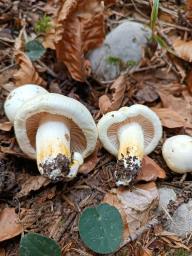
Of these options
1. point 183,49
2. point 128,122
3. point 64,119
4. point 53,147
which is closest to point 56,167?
point 53,147

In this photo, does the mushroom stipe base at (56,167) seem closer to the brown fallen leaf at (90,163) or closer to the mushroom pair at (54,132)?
the mushroom pair at (54,132)

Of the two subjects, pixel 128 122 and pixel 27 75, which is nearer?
pixel 128 122

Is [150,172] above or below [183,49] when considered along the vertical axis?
below

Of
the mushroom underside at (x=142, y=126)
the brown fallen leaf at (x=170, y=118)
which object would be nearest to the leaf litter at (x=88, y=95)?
the brown fallen leaf at (x=170, y=118)

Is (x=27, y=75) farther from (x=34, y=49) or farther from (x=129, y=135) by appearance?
(x=129, y=135)

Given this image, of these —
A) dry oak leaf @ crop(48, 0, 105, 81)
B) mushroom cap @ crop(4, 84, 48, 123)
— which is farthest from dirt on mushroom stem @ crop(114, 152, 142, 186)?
dry oak leaf @ crop(48, 0, 105, 81)

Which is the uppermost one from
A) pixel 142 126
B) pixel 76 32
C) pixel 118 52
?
pixel 76 32

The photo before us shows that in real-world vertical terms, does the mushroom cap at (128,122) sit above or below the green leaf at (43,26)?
below

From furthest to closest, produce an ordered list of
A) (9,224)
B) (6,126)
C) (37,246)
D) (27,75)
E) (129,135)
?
1. (27,75)
2. (6,126)
3. (129,135)
4. (9,224)
5. (37,246)
